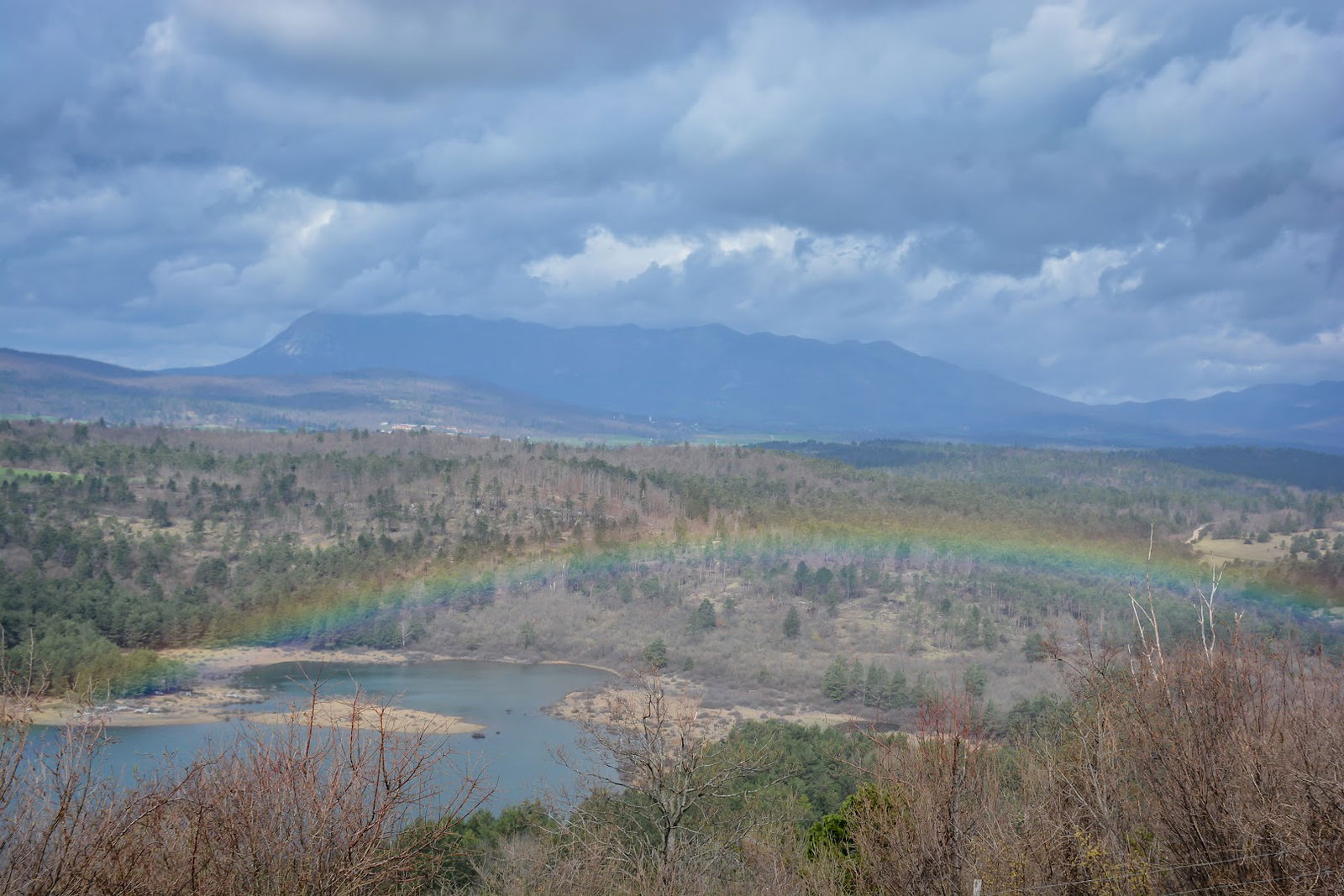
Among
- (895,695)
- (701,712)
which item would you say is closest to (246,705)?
(701,712)

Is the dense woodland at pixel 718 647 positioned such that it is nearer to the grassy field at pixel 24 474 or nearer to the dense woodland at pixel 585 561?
the dense woodland at pixel 585 561

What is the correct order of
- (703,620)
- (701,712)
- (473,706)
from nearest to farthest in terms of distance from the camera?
(701,712)
(473,706)
(703,620)

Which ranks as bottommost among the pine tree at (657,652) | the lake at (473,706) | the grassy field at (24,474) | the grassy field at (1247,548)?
the lake at (473,706)

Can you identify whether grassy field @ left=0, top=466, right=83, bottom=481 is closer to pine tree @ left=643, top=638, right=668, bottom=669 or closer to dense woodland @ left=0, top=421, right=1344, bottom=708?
dense woodland @ left=0, top=421, right=1344, bottom=708

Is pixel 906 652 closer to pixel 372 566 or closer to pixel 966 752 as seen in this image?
pixel 372 566

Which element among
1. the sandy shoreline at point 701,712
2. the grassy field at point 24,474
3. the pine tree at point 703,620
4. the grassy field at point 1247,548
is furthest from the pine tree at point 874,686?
the grassy field at point 24,474

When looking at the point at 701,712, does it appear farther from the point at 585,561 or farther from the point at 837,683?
the point at 585,561

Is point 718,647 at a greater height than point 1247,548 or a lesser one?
lesser

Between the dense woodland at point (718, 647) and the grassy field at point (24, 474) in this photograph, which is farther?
the grassy field at point (24, 474)

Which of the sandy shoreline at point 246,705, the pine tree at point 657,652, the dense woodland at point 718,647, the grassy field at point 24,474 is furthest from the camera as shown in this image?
the grassy field at point 24,474
